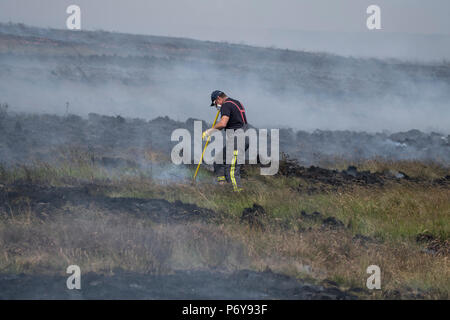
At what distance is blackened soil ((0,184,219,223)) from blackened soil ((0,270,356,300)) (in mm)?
1663

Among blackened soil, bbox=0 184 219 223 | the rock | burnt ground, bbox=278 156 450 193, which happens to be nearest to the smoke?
burnt ground, bbox=278 156 450 193

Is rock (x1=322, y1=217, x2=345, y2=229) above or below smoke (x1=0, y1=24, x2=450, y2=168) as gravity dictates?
below

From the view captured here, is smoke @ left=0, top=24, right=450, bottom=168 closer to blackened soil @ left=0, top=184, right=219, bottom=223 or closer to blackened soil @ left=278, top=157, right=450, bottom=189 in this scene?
blackened soil @ left=278, top=157, right=450, bottom=189

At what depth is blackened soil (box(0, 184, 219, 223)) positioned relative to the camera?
23.0 feet

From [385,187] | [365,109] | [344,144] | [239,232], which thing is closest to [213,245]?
[239,232]

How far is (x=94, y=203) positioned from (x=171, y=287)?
2542mm

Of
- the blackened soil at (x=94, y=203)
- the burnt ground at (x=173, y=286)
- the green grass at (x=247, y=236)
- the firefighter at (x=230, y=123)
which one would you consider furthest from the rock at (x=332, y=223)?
the burnt ground at (x=173, y=286)

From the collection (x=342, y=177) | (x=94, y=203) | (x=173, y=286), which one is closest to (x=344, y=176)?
(x=342, y=177)

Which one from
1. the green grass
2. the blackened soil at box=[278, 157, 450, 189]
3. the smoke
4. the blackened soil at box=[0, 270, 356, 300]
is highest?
the smoke

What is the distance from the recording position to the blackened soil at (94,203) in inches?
276

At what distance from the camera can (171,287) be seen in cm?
509

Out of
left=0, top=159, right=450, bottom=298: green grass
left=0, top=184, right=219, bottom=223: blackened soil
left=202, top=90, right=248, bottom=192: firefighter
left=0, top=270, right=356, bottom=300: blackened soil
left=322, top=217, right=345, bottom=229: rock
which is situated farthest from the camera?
left=202, top=90, right=248, bottom=192: firefighter

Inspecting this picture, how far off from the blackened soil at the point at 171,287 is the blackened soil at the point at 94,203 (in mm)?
1663
